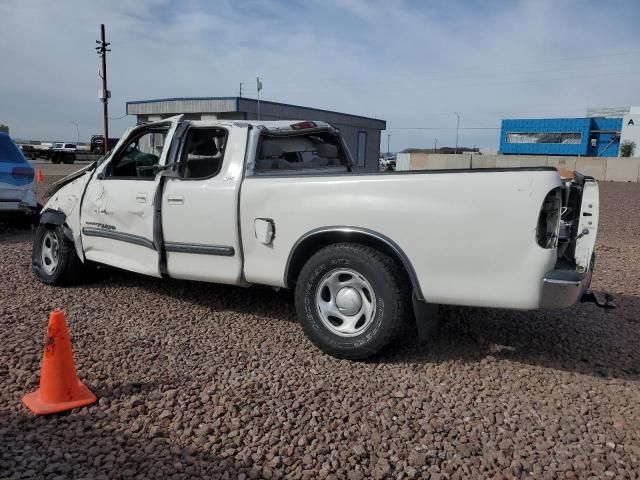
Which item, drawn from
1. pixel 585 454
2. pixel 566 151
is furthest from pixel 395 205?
pixel 566 151

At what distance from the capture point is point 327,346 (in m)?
4.21

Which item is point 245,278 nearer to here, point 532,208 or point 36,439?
point 36,439

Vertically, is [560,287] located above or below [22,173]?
below

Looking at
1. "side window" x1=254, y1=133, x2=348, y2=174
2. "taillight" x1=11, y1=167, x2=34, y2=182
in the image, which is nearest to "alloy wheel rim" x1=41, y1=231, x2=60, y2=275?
"side window" x1=254, y1=133, x2=348, y2=174

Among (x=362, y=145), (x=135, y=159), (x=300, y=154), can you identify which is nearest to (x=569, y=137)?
(x=362, y=145)

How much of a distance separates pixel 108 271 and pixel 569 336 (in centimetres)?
497

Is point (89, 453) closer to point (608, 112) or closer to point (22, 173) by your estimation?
point (22, 173)

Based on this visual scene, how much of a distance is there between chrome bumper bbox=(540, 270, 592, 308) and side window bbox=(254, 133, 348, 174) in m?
2.47

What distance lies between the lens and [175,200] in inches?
193

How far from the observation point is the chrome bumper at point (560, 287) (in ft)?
11.4

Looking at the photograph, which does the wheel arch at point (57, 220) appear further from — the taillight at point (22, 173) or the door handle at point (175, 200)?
the taillight at point (22, 173)

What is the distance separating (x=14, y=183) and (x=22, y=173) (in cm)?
22

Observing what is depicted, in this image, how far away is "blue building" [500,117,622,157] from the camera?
6612cm

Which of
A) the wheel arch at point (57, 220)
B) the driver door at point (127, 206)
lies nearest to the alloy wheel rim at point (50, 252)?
the wheel arch at point (57, 220)
